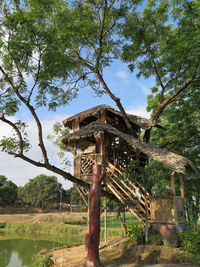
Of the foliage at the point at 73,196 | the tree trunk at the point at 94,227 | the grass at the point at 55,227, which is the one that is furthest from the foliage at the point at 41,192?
the tree trunk at the point at 94,227

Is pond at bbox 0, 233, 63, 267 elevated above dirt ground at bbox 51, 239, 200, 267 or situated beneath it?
situated beneath

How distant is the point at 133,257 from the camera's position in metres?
7.71

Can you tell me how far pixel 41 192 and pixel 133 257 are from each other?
3794 centimetres

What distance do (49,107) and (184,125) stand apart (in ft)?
28.2

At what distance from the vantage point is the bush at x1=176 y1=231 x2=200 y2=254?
288 inches

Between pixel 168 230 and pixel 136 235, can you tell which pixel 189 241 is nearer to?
pixel 168 230

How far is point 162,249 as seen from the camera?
7555mm

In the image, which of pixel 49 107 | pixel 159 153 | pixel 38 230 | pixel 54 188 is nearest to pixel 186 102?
pixel 159 153

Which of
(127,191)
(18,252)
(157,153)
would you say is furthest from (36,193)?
(157,153)

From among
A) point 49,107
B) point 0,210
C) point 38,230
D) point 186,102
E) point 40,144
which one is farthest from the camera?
point 0,210

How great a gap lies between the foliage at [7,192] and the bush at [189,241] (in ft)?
123

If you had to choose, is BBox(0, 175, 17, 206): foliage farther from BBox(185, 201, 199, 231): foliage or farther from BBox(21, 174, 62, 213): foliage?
BBox(185, 201, 199, 231): foliage

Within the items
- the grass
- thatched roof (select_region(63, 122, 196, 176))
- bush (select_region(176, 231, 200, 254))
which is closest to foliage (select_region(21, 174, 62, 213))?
the grass

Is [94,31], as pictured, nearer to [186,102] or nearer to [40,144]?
[40,144]
